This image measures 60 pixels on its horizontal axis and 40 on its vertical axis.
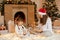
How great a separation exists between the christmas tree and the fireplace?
577 millimetres

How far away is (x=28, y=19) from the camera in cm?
630

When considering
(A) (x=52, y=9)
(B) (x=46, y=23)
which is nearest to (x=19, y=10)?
(A) (x=52, y=9)

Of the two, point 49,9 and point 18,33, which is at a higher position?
point 49,9

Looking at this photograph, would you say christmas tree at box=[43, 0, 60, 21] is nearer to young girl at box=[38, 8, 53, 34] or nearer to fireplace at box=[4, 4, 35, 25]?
fireplace at box=[4, 4, 35, 25]

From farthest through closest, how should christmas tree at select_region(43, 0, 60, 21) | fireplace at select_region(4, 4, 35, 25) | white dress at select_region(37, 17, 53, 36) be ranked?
christmas tree at select_region(43, 0, 60, 21) → fireplace at select_region(4, 4, 35, 25) → white dress at select_region(37, 17, 53, 36)

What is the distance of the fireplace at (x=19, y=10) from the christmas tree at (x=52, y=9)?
0.58m

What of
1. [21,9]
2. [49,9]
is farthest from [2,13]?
[49,9]

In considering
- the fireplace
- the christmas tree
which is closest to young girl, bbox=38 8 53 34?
the fireplace

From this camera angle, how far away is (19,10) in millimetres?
6176

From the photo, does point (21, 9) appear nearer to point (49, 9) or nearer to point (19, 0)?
point (19, 0)

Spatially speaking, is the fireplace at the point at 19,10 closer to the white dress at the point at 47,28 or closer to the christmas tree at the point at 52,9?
the christmas tree at the point at 52,9

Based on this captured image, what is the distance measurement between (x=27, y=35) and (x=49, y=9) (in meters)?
2.44

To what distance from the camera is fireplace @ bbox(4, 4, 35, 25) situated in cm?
596

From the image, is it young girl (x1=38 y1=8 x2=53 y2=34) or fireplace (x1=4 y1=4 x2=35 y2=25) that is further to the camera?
fireplace (x1=4 y1=4 x2=35 y2=25)
